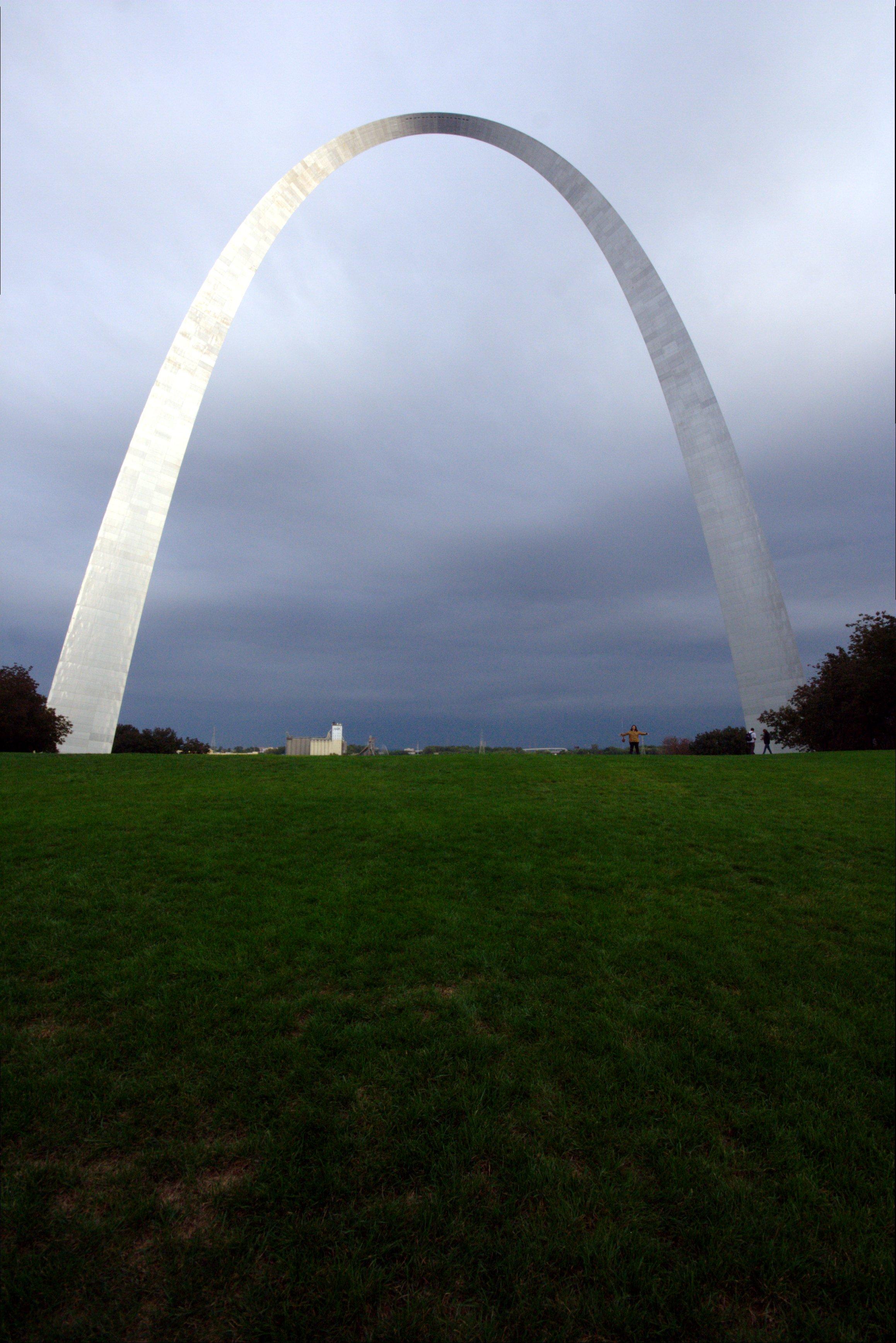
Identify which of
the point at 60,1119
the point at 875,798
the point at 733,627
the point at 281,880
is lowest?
the point at 60,1119

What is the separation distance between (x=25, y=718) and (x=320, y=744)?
16087 millimetres

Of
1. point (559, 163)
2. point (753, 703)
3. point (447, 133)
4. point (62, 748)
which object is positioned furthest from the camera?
point (447, 133)

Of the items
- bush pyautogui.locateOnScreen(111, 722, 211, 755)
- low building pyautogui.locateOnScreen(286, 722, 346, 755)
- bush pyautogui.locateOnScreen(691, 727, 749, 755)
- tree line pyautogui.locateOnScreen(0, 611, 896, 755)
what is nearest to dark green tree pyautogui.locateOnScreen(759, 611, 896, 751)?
tree line pyautogui.locateOnScreen(0, 611, 896, 755)

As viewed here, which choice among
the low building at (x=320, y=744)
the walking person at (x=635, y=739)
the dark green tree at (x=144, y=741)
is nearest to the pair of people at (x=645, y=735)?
the walking person at (x=635, y=739)

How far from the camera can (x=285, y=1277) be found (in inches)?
132

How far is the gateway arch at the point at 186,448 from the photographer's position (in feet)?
89.2

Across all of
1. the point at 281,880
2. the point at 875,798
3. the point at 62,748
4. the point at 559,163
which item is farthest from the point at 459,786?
the point at 559,163

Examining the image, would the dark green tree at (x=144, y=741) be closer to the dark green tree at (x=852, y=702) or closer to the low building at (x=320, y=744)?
the low building at (x=320, y=744)

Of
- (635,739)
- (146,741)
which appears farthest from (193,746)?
(635,739)

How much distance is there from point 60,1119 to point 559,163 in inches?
1720

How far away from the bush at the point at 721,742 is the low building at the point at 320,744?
22328 millimetres

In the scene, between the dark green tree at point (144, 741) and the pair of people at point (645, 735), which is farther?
the dark green tree at point (144, 741)

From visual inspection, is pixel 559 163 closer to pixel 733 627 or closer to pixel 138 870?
pixel 733 627

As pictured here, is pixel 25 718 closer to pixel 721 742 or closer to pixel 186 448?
pixel 186 448
